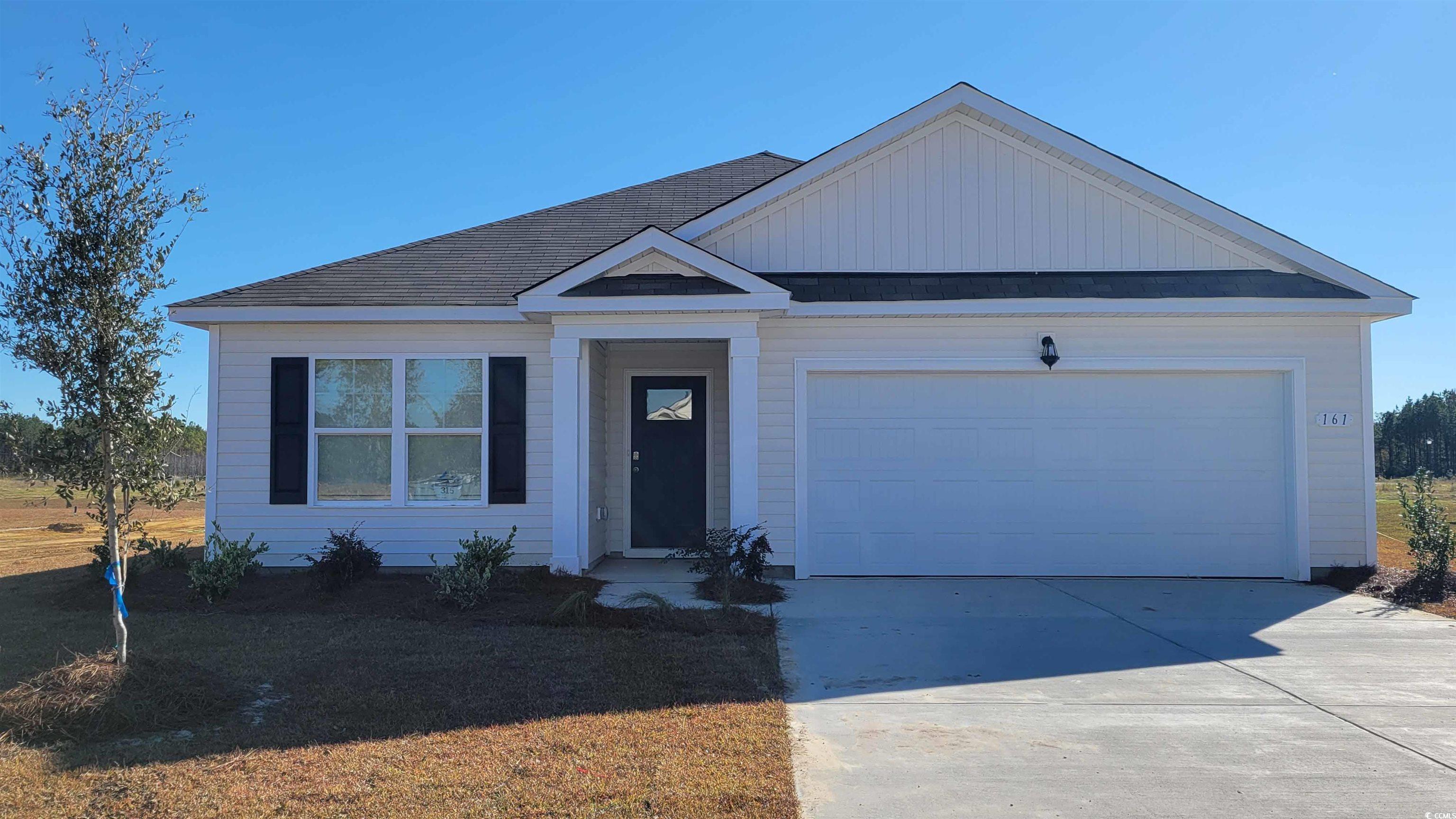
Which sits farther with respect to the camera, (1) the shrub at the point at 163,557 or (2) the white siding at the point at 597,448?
(2) the white siding at the point at 597,448

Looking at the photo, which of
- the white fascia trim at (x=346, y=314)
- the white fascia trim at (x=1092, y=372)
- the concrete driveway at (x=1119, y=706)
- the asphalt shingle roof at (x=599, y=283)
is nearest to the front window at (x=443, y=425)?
the white fascia trim at (x=346, y=314)

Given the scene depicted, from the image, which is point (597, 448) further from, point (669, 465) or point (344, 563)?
point (344, 563)

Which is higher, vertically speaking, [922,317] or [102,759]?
[922,317]

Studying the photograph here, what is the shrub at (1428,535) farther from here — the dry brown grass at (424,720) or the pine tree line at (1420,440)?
the pine tree line at (1420,440)

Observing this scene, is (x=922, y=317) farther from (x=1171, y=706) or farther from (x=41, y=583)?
(x=41, y=583)

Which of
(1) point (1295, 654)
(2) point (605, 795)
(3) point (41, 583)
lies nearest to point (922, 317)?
(1) point (1295, 654)

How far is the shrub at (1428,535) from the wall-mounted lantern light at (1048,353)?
3.77 m

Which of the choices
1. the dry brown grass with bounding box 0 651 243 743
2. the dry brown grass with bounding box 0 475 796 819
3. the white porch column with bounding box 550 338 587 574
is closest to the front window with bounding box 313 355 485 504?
the white porch column with bounding box 550 338 587 574

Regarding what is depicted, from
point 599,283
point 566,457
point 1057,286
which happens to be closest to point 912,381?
point 1057,286

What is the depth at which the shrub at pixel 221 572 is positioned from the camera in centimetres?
801

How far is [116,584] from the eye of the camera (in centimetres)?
522

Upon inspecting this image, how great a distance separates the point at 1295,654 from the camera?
20.8ft

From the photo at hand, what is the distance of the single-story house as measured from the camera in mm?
9336

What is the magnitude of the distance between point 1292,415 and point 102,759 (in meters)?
10.4
